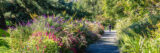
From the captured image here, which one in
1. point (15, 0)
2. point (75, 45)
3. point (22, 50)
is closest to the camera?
point (22, 50)

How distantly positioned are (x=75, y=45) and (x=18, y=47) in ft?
8.93

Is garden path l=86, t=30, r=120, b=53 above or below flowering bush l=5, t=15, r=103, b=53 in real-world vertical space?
below

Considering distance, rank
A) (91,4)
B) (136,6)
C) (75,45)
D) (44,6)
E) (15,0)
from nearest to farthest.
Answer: (75,45) < (136,6) < (15,0) < (44,6) < (91,4)

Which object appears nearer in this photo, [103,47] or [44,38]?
[44,38]

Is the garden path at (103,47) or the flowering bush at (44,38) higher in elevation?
the flowering bush at (44,38)

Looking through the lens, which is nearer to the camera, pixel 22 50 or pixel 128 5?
pixel 22 50

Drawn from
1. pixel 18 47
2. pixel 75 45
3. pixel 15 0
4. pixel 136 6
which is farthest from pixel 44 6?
pixel 18 47

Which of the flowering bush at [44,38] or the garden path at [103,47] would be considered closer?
the flowering bush at [44,38]

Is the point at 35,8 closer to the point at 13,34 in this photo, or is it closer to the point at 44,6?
the point at 44,6

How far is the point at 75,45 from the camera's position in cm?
912

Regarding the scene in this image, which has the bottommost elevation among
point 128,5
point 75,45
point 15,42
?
point 75,45

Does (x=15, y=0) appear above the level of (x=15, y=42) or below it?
above

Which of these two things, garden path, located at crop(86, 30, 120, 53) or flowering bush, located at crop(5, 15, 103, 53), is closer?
flowering bush, located at crop(5, 15, 103, 53)

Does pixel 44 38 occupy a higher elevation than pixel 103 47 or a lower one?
higher
